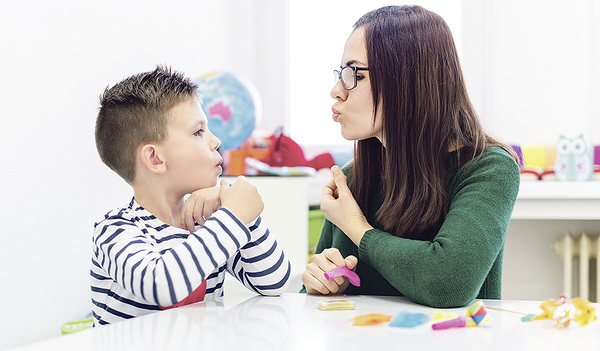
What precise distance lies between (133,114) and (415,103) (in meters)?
0.50

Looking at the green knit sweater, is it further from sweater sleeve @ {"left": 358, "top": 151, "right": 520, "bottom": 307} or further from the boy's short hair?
the boy's short hair

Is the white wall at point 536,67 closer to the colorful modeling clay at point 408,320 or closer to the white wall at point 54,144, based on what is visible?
the white wall at point 54,144

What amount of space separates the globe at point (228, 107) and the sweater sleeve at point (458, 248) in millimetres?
1378

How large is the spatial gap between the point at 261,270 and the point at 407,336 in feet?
1.31

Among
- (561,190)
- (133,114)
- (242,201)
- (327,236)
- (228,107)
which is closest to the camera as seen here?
(242,201)

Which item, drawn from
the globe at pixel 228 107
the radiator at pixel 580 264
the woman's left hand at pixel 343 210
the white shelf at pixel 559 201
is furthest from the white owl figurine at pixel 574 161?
the woman's left hand at pixel 343 210

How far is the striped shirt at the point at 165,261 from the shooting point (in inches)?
31.9

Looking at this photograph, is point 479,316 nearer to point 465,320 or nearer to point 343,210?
point 465,320

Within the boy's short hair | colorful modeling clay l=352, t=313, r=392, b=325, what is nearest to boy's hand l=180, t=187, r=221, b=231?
the boy's short hair

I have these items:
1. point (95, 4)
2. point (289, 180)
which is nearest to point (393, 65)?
point (289, 180)

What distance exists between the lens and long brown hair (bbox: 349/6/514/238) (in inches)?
41.4

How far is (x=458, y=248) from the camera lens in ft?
2.91

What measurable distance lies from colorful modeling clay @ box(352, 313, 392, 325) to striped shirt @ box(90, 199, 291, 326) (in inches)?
9.1

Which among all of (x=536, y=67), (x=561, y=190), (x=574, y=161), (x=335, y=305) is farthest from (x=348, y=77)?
(x=536, y=67)
